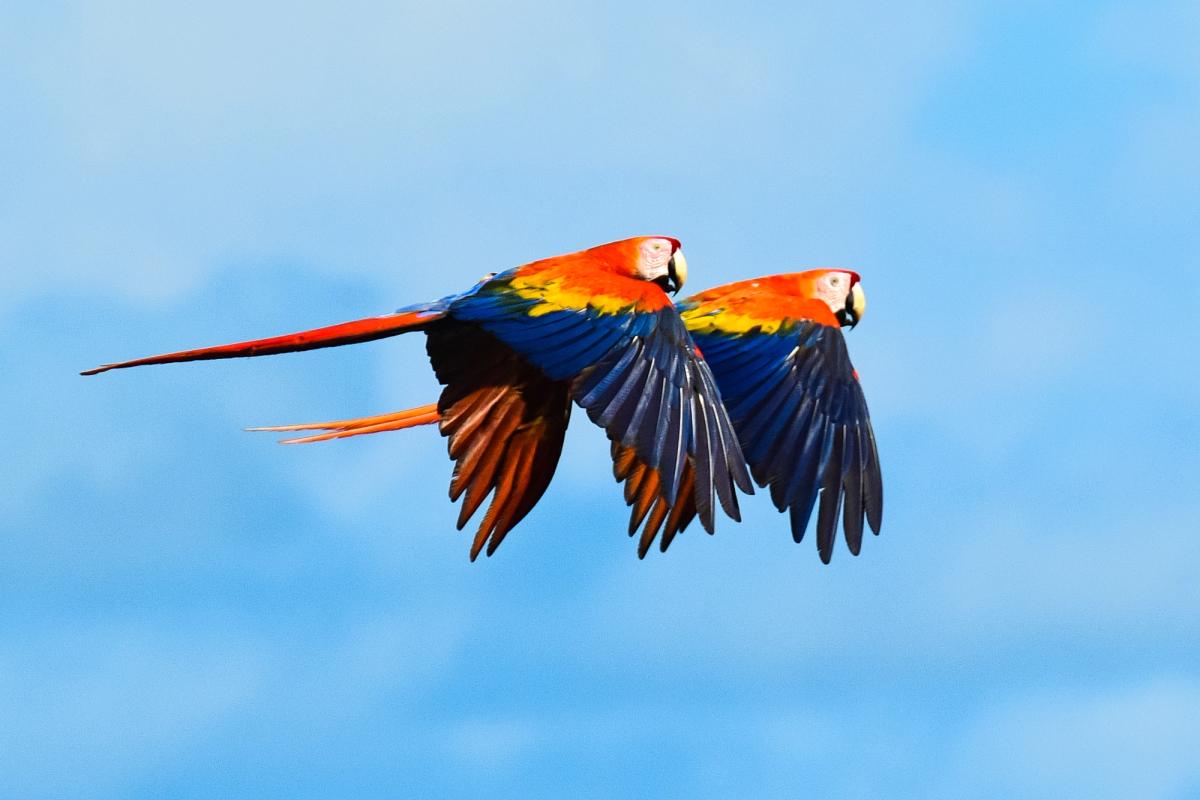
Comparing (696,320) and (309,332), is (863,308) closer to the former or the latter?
(696,320)

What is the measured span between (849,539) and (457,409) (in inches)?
86.6

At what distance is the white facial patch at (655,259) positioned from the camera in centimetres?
1255

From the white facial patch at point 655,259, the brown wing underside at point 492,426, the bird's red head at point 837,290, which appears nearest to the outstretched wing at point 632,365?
the brown wing underside at point 492,426

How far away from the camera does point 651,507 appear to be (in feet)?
41.6

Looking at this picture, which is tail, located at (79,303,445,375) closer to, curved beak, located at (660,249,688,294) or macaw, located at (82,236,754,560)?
macaw, located at (82,236,754,560)

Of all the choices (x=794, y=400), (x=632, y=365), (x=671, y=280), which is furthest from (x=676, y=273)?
(x=632, y=365)

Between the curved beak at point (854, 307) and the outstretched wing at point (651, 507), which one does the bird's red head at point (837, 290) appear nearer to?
the curved beak at point (854, 307)

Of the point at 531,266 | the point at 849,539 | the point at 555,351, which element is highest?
the point at 531,266

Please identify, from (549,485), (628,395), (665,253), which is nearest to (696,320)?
(665,253)

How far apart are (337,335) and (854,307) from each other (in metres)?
3.52

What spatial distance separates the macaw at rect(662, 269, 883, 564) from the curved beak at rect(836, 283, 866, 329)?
18.8 inches

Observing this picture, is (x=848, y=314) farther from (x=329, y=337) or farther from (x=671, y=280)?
(x=329, y=337)

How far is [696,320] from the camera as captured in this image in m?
13.0

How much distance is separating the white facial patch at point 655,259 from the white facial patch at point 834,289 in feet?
4.41
